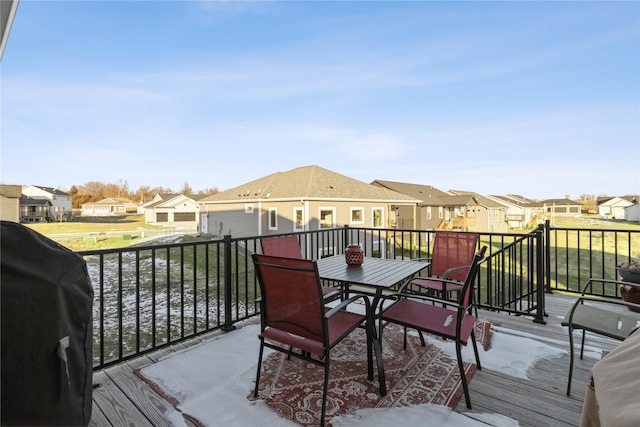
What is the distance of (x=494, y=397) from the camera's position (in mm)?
2012

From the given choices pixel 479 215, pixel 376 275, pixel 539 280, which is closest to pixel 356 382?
pixel 376 275

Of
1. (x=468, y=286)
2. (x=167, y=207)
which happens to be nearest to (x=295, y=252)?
(x=468, y=286)

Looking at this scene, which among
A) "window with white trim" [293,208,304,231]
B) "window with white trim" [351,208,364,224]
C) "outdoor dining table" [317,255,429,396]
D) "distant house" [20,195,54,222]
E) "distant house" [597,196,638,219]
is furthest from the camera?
"distant house" [597,196,638,219]

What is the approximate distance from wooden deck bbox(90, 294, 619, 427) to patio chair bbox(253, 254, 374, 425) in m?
0.76

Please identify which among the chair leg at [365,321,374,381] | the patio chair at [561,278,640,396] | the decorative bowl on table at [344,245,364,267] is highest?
the decorative bowl on table at [344,245,364,267]

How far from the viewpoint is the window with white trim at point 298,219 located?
43.5 ft

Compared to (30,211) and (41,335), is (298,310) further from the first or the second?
(30,211)

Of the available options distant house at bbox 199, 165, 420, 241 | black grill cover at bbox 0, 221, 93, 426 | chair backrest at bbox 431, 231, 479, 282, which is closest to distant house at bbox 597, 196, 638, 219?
distant house at bbox 199, 165, 420, 241

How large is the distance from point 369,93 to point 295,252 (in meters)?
8.76

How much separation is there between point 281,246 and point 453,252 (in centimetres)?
200

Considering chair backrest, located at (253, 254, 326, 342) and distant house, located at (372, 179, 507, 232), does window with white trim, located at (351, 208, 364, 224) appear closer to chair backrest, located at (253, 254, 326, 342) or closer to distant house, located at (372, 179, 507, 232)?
distant house, located at (372, 179, 507, 232)

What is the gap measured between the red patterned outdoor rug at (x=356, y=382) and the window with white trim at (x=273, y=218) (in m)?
12.1

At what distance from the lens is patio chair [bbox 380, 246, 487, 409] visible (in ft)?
6.37

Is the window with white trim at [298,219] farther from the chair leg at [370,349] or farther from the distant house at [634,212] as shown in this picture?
the distant house at [634,212]
